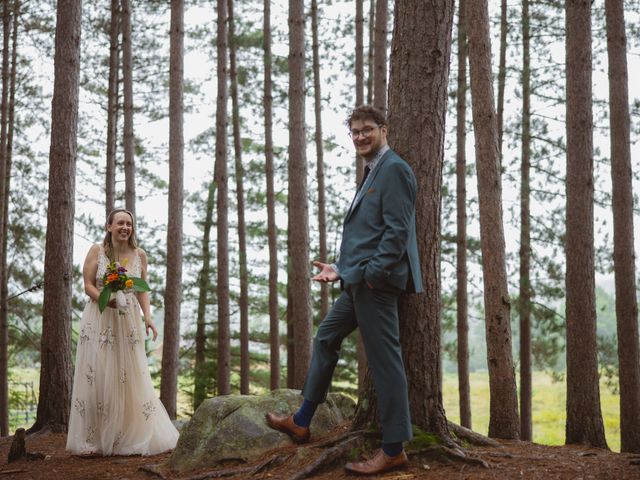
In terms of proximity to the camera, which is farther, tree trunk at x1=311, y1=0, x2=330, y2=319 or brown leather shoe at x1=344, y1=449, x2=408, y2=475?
tree trunk at x1=311, y1=0, x2=330, y2=319

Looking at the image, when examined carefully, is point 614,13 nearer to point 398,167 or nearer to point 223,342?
point 398,167

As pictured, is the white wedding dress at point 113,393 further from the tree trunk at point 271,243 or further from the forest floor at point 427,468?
the tree trunk at point 271,243

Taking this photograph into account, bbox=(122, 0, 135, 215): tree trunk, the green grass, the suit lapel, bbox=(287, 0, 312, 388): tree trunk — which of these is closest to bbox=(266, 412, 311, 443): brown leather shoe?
the suit lapel

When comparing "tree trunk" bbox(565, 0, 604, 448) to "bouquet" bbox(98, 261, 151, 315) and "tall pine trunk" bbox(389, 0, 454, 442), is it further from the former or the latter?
"bouquet" bbox(98, 261, 151, 315)

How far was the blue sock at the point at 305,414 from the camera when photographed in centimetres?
474

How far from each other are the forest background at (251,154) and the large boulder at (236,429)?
826 cm

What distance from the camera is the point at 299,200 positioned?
1080 cm

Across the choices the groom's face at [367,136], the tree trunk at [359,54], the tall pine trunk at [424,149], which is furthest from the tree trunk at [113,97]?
the groom's face at [367,136]

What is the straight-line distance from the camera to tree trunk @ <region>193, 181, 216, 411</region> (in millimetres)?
18109

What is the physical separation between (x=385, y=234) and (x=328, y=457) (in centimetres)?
158

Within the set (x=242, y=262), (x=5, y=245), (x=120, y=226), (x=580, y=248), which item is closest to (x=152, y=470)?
(x=120, y=226)

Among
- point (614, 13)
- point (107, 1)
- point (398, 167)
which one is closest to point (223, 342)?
point (107, 1)

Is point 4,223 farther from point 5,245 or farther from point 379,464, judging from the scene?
point 379,464

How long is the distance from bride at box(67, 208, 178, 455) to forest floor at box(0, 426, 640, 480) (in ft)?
1.27
